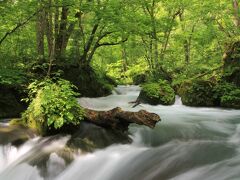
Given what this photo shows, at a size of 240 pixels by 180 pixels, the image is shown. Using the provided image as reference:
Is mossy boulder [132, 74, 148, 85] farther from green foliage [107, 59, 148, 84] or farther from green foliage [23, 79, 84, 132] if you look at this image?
green foliage [23, 79, 84, 132]

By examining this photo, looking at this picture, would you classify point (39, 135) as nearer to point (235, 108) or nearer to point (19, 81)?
point (19, 81)

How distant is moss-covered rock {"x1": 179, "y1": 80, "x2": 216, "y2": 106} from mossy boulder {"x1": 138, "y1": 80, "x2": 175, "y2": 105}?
24.1 inches

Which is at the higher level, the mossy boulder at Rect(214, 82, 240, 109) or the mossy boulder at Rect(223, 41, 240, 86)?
the mossy boulder at Rect(223, 41, 240, 86)

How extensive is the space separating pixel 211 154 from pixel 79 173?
7.82 feet

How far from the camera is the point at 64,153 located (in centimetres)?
662

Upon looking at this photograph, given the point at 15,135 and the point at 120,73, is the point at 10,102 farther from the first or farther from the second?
the point at 120,73

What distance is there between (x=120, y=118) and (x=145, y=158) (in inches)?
44.4

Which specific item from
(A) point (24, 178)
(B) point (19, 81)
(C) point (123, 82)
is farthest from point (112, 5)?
(C) point (123, 82)

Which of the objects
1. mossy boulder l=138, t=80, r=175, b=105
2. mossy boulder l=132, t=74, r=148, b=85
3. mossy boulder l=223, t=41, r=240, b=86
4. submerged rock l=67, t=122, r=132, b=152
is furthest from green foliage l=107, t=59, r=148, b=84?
submerged rock l=67, t=122, r=132, b=152

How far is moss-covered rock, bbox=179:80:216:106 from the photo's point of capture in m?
12.5

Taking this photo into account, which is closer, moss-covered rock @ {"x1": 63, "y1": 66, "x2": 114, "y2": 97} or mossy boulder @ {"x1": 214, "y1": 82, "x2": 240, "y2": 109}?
mossy boulder @ {"x1": 214, "y1": 82, "x2": 240, "y2": 109}

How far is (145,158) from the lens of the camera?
6.35 m

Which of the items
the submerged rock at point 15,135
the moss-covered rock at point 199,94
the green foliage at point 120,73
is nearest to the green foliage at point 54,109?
the submerged rock at point 15,135

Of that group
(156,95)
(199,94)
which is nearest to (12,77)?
(156,95)
